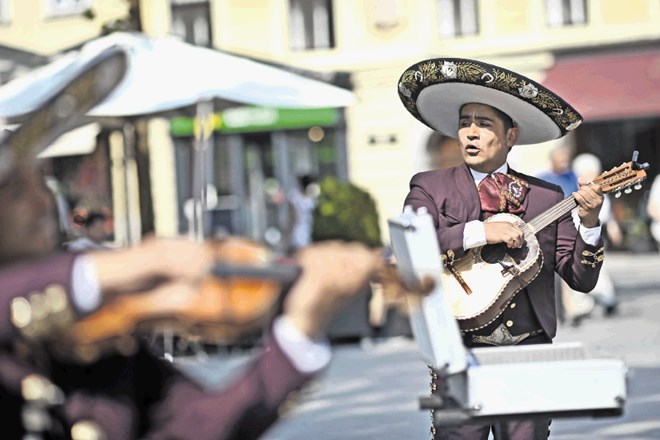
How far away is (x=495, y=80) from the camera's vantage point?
3.88 metres

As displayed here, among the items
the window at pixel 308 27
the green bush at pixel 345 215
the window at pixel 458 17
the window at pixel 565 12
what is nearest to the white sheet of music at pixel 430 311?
the green bush at pixel 345 215

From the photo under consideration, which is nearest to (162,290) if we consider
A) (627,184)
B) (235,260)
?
(235,260)

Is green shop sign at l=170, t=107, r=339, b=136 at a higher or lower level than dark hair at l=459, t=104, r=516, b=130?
lower

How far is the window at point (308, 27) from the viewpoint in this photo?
25.0m

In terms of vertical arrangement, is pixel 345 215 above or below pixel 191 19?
below

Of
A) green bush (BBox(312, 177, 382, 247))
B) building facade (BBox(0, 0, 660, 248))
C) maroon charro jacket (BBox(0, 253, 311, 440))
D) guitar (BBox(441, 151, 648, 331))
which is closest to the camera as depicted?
maroon charro jacket (BBox(0, 253, 311, 440))

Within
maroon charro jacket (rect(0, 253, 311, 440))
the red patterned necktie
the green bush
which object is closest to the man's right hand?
the red patterned necktie

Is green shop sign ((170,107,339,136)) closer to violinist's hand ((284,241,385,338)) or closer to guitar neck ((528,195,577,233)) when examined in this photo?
guitar neck ((528,195,577,233))

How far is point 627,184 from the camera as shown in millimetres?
3816

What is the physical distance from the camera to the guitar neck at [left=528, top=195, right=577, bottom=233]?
3.89 metres

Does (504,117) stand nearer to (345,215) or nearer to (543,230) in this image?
(543,230)

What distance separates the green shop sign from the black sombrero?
64.7ft

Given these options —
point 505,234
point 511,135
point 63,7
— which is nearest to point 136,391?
point 505,234

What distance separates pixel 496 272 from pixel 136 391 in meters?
1.95
